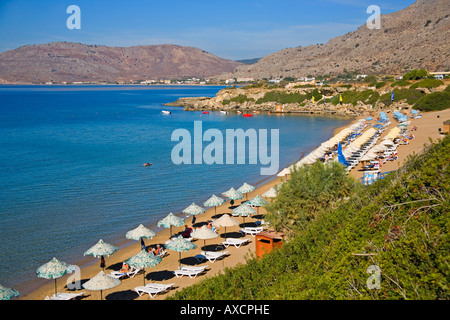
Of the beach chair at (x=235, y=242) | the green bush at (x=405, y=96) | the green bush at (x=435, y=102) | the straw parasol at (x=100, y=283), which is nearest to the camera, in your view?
the straw parasol at (x=100, y=283)

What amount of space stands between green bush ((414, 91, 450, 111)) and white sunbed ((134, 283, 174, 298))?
53357mm

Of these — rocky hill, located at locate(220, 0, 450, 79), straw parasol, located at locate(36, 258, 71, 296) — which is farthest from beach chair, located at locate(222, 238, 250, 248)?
rocky hill, located at locate(220, 0, 450, 79)

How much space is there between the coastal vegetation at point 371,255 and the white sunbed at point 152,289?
369cm

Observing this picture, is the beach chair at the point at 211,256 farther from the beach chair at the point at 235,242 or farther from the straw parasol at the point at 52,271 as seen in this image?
the straw parasol at the point at 52,271

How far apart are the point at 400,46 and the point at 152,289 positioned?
12938 centimetres

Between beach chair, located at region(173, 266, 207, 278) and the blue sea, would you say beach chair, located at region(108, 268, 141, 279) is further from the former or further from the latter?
the blue sea

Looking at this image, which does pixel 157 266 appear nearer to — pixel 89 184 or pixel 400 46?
pixel 89 184

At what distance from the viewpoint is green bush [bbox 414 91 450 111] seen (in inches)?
2211

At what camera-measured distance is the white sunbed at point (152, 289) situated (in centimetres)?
1310

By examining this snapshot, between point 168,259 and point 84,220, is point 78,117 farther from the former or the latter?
point 168,259

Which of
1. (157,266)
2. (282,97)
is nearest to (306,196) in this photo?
(157,266)

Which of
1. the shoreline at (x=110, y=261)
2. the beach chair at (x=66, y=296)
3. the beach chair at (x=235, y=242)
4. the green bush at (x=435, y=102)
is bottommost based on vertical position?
the shoreline at (x=110, y=261)

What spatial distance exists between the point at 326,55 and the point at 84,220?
175m

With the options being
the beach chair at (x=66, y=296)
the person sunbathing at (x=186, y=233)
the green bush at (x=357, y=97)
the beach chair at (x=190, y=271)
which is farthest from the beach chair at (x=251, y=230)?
the green bush at (x=357, y=97)
